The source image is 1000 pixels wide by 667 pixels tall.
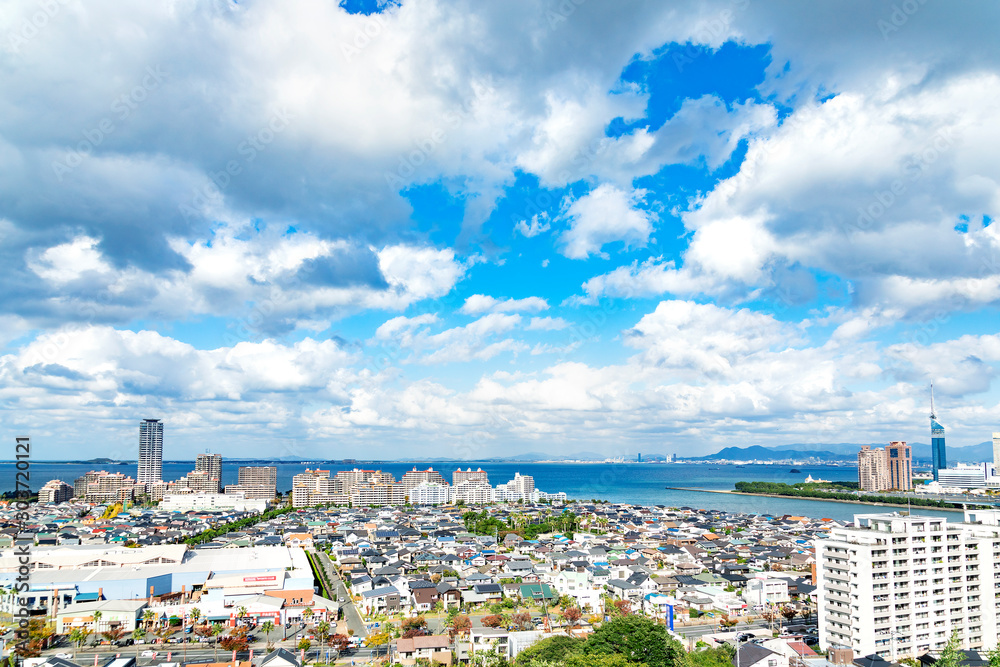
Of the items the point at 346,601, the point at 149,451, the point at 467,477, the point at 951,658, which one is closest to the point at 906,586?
the point at 951,658

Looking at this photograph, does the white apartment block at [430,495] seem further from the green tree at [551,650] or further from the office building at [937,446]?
the office building at [937,446]

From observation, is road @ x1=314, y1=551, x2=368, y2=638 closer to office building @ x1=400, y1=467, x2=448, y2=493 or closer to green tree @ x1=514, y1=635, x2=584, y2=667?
green tree @ x1=514, y1=635, x2=584, y2=667

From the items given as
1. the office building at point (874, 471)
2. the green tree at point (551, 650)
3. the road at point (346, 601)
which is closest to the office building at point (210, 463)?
the road at point (346, 601)

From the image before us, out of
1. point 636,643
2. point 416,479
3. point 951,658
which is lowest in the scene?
point 416,479

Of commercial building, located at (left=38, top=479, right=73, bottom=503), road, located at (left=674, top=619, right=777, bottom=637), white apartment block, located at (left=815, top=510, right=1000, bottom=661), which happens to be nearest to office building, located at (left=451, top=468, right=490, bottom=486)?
commercial building, located at (left=38, top=479, right=73, bottom=503)

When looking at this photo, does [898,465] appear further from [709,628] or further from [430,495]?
[709,628]

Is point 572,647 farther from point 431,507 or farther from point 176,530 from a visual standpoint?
point 431,507
